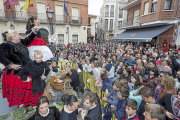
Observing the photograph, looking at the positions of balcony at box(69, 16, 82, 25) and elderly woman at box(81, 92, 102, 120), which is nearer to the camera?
elderly woman at box(81, 92, 102, 120)

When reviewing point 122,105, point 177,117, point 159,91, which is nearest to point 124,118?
point 122,105

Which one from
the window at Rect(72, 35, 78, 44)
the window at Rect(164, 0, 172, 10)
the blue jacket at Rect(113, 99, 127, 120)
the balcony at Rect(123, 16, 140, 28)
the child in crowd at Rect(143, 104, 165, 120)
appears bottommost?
the blue jacket at Rect(113, 99, 127, 120)

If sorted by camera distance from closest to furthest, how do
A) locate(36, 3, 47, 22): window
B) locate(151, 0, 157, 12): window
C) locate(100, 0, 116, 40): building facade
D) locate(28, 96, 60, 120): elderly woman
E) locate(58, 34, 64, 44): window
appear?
locate(28, 96, 60, 120): elderly woman < locate(151, 0, 157, 12): window < locate(36, 3, 47, 22): window < locate(58, 34, 64, 44): window < locate(100, 0, 116, 40): building facade

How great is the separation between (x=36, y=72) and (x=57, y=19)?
50.5ft

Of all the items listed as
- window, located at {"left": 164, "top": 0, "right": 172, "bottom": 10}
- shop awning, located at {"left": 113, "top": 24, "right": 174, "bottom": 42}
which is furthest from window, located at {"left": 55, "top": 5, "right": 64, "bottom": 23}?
window, located at {"left": 164, "top": 0, "right": 172, "bottom": 10}

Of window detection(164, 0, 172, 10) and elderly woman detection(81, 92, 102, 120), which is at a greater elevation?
window detection(164, 0, 172, 10)

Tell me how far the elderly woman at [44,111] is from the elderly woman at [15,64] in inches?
46.9

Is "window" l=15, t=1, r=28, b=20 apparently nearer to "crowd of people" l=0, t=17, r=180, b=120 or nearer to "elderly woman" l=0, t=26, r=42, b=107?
"crowd of people" l=0, t=17, r=180, b=120

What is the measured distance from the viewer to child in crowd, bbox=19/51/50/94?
8.50ft

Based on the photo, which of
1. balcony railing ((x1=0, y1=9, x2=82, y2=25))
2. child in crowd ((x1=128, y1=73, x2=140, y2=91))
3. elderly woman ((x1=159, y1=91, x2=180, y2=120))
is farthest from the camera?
balcony railing ((x1=0, y1=9, x2=82, y2=25))

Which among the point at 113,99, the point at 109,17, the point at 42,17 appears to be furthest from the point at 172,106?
the point at 109,17

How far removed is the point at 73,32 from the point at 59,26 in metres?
2.30

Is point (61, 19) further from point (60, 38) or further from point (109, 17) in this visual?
point (109, 17)

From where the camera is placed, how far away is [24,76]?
2619 millimetres
